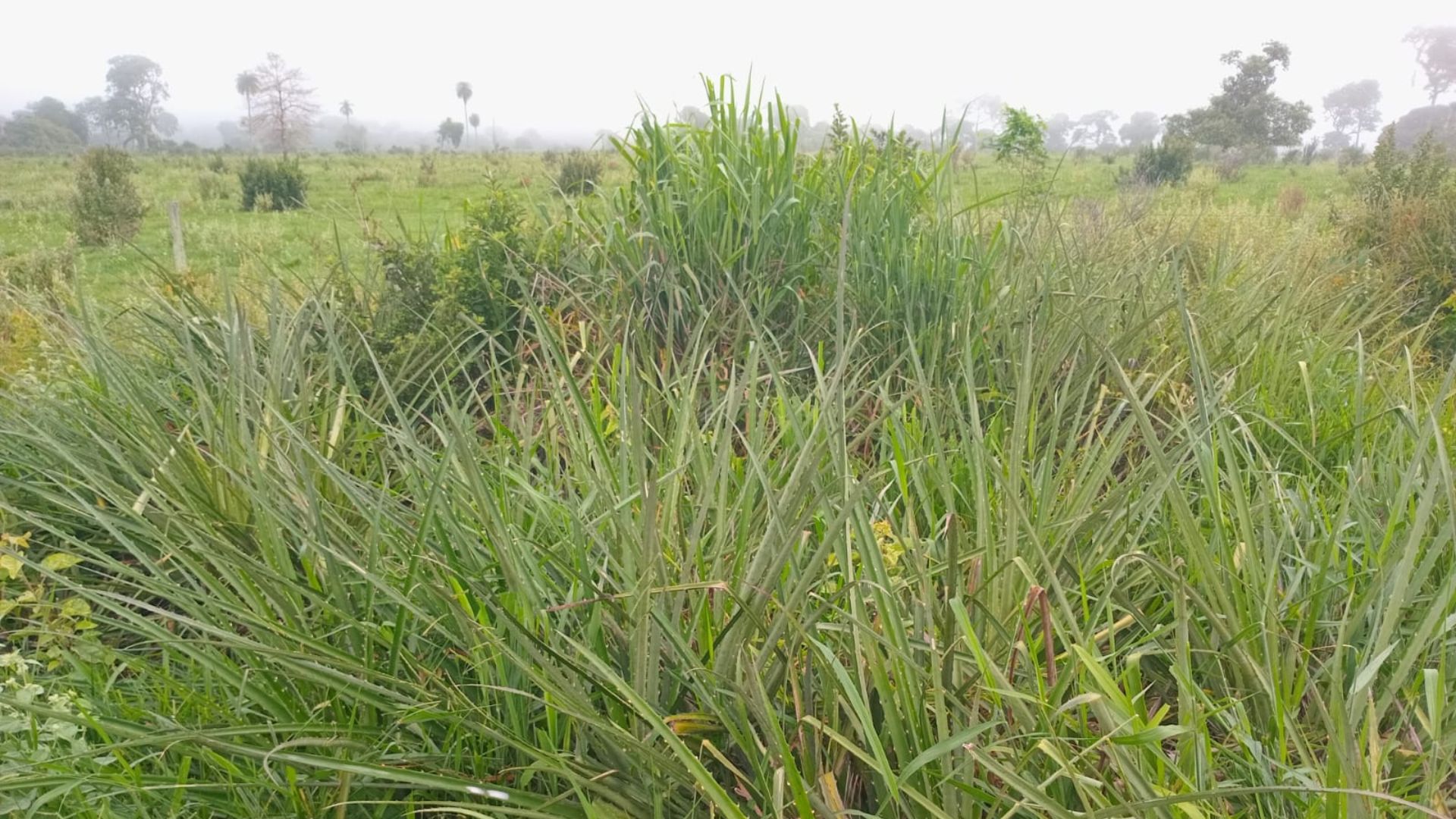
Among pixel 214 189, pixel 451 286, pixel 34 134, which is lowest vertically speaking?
pixel 451 286

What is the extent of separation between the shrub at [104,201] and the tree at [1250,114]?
41696mm

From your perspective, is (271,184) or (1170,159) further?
(1170,159)

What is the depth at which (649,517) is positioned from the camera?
106 cm

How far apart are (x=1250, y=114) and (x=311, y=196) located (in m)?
44.3

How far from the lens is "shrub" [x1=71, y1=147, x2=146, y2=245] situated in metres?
12.6

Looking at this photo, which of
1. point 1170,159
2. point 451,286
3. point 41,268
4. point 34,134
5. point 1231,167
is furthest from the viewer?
point 34,134

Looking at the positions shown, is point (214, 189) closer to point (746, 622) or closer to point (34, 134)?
point (746, 622)

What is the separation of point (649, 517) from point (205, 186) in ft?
77.5

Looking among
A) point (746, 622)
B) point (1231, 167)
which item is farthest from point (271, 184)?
point (1231, 167)

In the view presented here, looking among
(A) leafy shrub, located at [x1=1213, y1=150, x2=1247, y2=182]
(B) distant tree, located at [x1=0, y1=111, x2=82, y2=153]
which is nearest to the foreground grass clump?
(A) leafy shrub, located at [x1=1213, y1=150, x2=1247, y2=182]

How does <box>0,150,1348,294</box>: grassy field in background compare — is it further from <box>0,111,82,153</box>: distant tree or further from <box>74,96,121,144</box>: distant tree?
<box>74,96,121,144</box>: distant tree

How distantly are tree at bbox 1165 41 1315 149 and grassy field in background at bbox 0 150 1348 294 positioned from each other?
13.5 m

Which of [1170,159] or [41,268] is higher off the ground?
[1170,159]

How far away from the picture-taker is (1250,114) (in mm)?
42656
